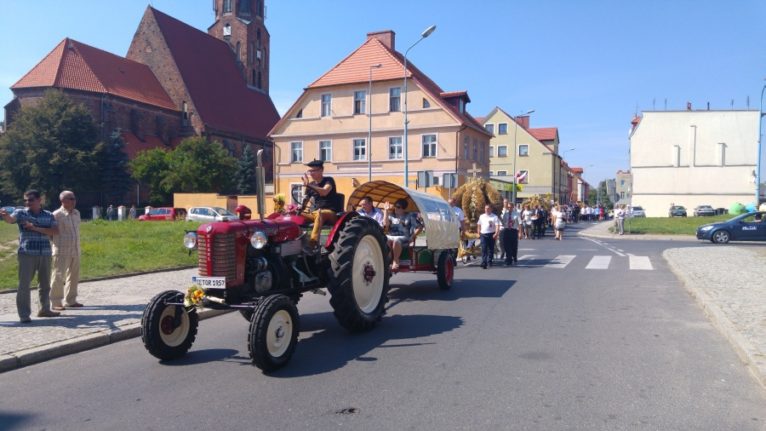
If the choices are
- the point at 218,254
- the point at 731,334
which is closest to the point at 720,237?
the point at 731,334

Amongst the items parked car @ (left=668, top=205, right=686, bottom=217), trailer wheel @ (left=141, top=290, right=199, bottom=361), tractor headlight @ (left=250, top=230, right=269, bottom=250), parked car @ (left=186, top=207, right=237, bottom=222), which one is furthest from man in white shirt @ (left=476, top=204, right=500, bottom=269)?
parked car @ (left=668, top=205, right=686, bottom=217)

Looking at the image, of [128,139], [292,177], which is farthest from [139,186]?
[292,177]

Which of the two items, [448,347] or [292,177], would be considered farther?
[292,177]

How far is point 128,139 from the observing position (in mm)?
58688

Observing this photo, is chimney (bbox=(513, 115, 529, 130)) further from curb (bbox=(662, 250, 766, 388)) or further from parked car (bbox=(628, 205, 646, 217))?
curb (bbox=(662, 250, 766, 388))

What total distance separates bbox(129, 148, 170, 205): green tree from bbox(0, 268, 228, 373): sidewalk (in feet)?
137

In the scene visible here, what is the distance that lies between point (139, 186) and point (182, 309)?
52.8 metres

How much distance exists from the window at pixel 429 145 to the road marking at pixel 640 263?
72.9 feet

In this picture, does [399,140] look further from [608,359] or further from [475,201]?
[608,359]

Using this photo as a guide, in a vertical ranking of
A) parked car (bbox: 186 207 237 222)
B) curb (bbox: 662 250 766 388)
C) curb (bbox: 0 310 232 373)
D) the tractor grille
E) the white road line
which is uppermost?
parked car (bbox: 186 207 237 222)

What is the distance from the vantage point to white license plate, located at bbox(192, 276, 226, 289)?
5645 millimetres

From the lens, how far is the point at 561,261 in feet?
53.6

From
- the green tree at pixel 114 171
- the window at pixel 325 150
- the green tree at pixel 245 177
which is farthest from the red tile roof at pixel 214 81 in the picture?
the window at pixel 325 150

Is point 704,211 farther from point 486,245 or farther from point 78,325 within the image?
point 78,325
